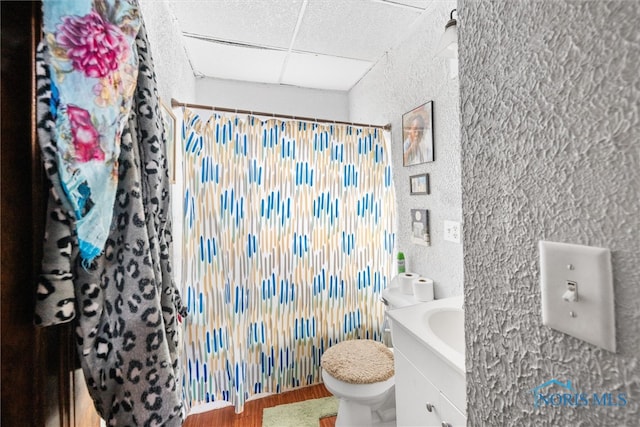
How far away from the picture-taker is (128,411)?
517 mm

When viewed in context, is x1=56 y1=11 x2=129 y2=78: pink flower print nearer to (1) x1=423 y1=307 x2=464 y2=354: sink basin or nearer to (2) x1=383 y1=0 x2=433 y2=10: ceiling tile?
(1) x1=423 y1=307 x2=464 y2=354: sink basin

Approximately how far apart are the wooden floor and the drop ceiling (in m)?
2.36

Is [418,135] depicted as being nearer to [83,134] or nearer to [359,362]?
[359,362]

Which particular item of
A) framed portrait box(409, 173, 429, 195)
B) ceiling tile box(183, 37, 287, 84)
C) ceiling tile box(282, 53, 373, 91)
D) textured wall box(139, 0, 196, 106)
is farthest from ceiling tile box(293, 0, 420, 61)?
framed portrait box(409, 173, 429, 195)

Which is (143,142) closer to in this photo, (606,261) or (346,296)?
(606,261)

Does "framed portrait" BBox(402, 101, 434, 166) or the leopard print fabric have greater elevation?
"framed portrait" BBox(402, 101, 434, 166)

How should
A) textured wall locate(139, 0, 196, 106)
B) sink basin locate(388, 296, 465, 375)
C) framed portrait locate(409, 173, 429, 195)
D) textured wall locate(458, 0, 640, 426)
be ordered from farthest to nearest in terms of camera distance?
framed portrait locate(409, 173, 429, 195), textured wall locate(139, 0, 196, 106), sink basin locate(388, 296, 465, 375), textured wall locate(458, 0, 640, 426)

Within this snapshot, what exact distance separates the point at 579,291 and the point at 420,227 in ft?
4.76

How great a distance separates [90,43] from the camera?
47 cm

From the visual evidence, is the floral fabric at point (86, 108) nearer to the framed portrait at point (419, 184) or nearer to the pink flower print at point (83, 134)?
the pink flower print at point (83, 134)

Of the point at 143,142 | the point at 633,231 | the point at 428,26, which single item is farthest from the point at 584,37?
the point at 428,26

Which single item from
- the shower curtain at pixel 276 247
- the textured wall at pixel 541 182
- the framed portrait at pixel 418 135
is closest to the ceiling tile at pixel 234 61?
the shower curtain at pixel 276 247

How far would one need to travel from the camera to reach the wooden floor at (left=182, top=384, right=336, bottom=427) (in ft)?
5.40

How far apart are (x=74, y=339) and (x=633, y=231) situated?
0.86 metres
